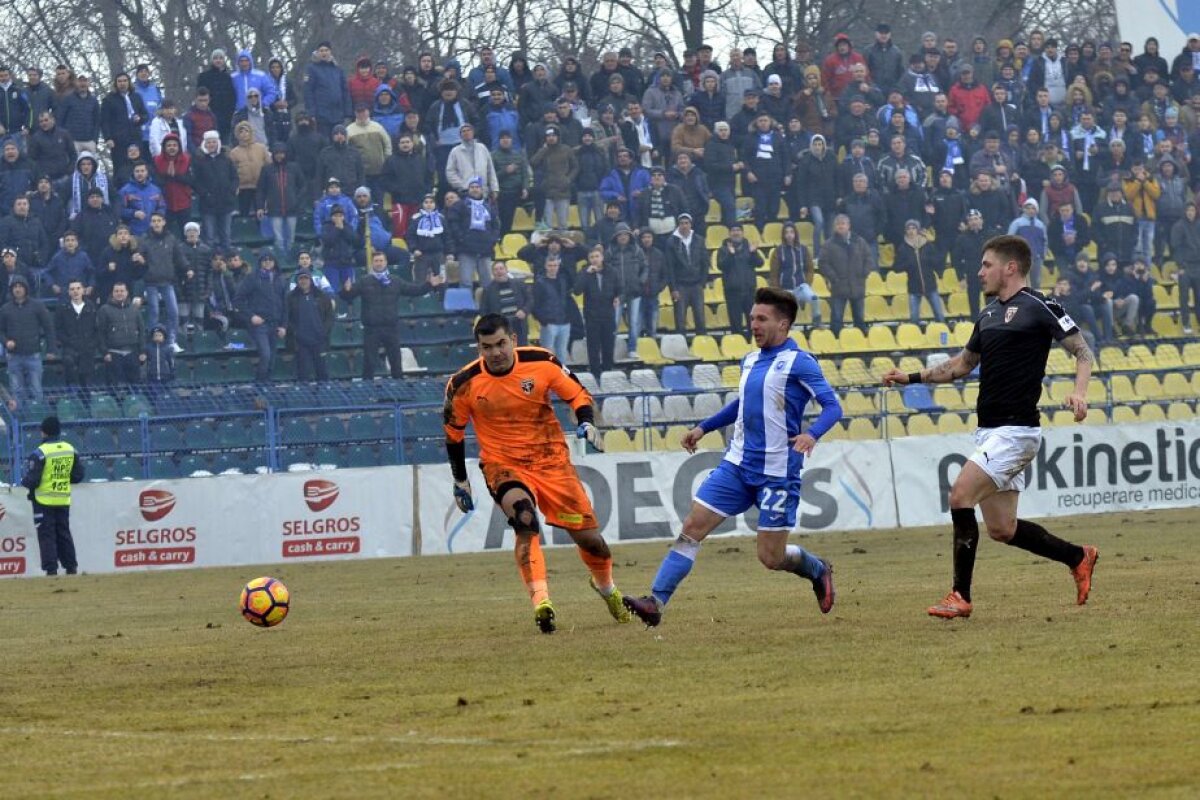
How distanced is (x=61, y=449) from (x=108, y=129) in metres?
6.82

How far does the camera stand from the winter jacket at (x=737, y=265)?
29.8m

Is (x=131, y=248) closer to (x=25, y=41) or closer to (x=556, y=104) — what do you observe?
(x=556, y=104)

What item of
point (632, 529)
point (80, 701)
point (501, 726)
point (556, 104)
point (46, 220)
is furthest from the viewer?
point (556, 104)

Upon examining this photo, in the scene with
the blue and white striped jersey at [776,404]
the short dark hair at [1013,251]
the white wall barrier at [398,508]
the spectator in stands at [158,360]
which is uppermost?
the short dark hair at [1013,251]

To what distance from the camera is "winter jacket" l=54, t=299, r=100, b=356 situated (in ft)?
84.7

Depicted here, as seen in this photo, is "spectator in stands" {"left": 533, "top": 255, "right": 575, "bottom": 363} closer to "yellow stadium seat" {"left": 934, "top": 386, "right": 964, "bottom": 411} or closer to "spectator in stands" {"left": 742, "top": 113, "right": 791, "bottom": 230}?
"spectator in stands" {"left": 742, "top": 113, "right": 791, "bottom": 230}

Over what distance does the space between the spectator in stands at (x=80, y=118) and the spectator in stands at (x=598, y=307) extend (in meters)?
7.32

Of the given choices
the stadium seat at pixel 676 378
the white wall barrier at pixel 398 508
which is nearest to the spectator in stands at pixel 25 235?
the white wall barrier at pixel 398 508

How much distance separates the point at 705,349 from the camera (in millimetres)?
30172

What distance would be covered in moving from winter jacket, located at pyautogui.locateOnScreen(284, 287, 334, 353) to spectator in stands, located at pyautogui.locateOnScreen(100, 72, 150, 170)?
340cm

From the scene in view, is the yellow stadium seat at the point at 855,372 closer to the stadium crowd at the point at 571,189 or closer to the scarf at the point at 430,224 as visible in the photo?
the stadium crowd at the point at 571,189

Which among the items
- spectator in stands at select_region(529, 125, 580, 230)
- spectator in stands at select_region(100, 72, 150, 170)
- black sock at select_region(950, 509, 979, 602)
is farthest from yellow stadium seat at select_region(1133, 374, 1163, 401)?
black sock at select_region(950, 509, 979, 602)

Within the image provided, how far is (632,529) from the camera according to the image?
82.4 feet

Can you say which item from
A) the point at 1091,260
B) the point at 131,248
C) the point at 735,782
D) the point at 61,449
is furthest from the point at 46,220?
the point at 735,782
